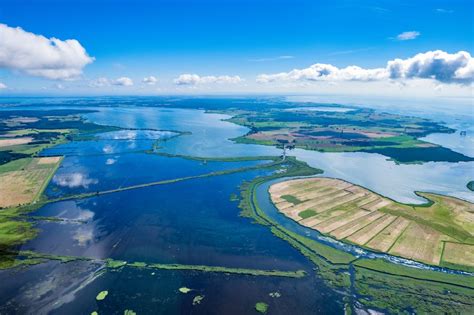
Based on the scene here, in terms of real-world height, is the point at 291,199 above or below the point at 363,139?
below

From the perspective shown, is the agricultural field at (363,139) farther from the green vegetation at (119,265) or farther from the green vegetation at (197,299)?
the green vegetation at (197,299)

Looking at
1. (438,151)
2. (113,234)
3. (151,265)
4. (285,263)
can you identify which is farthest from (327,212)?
(438,151)

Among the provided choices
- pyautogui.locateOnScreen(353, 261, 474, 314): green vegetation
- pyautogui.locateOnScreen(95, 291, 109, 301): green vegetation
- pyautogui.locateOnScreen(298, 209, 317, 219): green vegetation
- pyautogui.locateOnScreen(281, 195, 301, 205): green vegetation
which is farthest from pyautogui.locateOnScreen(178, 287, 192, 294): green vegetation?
pyautogui.locateOnScreen(281, 195, 301, 205): green vegetation

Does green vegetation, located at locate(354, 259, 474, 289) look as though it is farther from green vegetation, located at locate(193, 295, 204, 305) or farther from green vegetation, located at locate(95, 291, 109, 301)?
green vegetation, located at locate(95, 291, 109, 301)

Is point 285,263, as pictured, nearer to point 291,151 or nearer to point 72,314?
point 72,314

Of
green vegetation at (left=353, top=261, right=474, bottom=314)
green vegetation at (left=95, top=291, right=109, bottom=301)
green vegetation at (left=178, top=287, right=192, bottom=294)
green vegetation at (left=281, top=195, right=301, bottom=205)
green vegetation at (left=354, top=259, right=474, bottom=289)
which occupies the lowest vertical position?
green vegetation at (left=353, top=261, right=474, bottom=314)

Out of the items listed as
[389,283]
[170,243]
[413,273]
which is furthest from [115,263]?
[413,273]

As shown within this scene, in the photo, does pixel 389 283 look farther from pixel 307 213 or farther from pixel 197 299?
pixel 197 299

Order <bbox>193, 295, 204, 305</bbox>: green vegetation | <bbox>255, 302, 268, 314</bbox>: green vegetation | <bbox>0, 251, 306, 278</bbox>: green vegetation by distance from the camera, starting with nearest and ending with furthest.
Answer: <bbox>255, 302, 268, 314</bbox>: green vegetation
<bbox>193, 295, 204, 305</bbox>: green vegetation
<bbox>0, 251, 306, 278</bbox>: green vegetation
